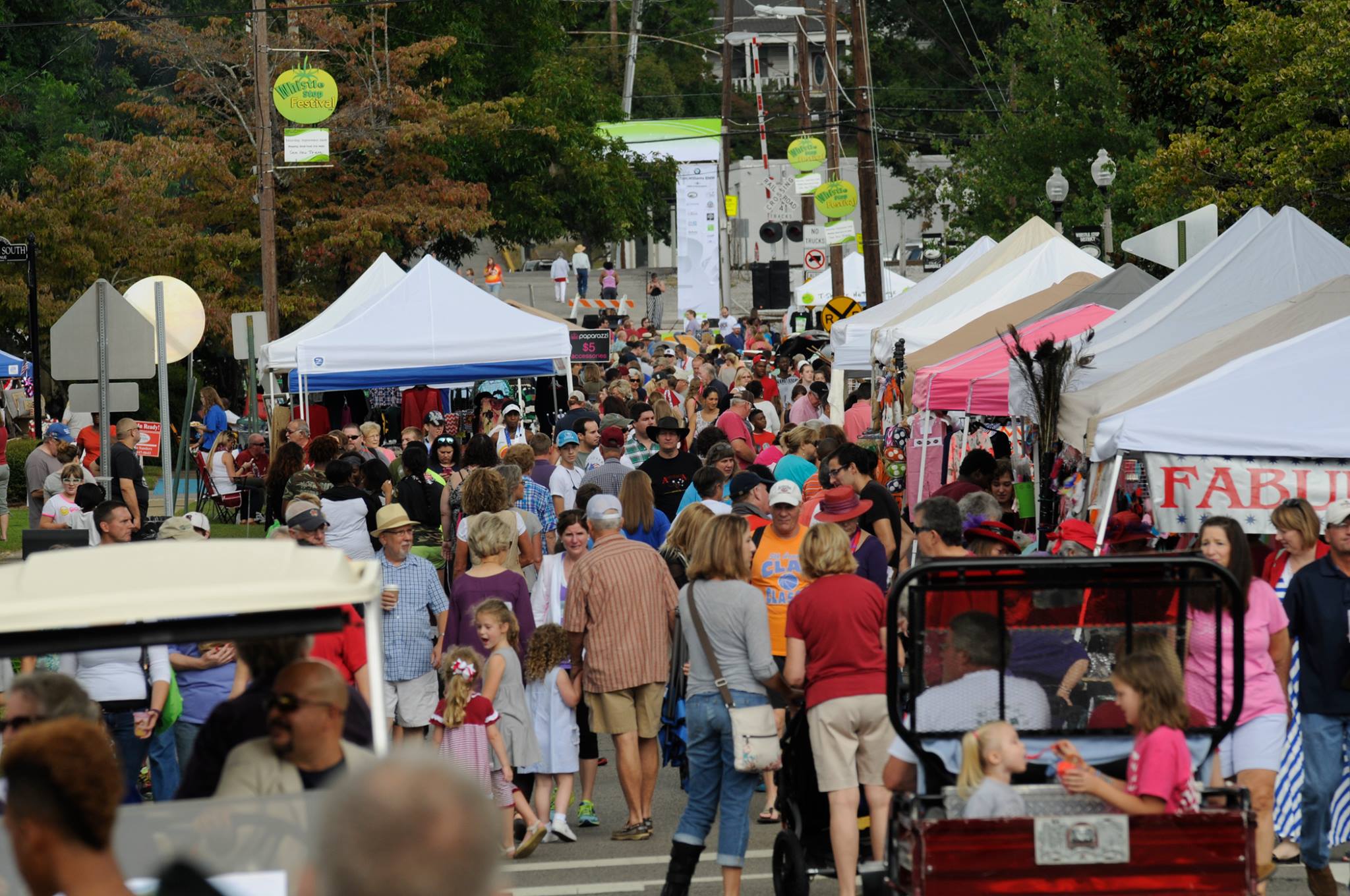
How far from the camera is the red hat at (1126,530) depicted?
9.63 m

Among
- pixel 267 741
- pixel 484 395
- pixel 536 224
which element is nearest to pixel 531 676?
pixel 267 741

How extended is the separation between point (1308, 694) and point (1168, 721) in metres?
2.55

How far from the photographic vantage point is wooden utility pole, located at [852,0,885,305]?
1203 inches

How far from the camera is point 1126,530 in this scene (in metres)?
9.76

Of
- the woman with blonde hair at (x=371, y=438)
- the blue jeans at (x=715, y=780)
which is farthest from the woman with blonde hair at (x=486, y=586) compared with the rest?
the woman with blonde hair at (x=371, y=438)

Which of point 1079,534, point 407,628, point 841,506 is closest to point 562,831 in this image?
point 407,628

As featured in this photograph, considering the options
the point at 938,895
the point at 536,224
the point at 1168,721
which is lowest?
the point at 938,895

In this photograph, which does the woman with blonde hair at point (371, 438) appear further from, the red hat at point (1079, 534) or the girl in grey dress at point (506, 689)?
the red hat at point (1079, 534)

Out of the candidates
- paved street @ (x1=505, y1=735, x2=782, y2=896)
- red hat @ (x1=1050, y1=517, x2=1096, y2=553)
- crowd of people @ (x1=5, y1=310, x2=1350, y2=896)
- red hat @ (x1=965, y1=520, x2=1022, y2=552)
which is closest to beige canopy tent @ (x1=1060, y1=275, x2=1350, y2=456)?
red hat @ (x1=1050, y1=517, x2=1096, y2=553)

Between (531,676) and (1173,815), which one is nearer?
(1173,815)

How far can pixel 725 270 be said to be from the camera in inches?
2196

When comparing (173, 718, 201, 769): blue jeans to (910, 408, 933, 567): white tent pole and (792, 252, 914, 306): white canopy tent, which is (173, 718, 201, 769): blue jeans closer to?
(910, 408, 933, 567): white tent pole

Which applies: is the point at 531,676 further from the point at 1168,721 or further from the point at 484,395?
the point at 484,395

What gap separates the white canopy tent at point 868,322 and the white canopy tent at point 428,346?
19.6 ft
